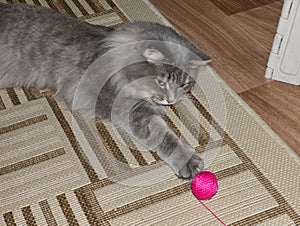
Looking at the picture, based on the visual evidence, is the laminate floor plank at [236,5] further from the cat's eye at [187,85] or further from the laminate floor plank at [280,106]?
the cat's eye at [187,85]

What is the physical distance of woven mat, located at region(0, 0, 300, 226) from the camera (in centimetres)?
131

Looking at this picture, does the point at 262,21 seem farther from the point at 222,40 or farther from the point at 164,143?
the point at 164,143

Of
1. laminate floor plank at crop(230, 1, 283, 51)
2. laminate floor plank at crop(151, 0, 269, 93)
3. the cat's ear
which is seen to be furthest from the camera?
laminate floor plank at crop(230, 1, 283, 51)

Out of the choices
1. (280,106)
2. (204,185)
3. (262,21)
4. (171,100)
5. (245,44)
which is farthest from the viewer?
(262,21)

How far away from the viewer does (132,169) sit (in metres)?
1.41

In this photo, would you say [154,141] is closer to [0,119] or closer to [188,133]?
[188,133]

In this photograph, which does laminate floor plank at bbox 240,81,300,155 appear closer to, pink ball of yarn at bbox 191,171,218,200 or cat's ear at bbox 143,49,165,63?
pink ball of yarn at bbox 191,171,218,200

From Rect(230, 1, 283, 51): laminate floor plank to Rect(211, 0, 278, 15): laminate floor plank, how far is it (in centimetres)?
2

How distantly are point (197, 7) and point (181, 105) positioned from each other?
63 cm

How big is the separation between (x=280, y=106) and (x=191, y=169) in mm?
478

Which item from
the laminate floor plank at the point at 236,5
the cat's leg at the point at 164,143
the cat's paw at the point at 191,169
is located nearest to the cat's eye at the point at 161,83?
the cat's leg at the point at 164,143

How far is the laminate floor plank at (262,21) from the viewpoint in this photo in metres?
1.92

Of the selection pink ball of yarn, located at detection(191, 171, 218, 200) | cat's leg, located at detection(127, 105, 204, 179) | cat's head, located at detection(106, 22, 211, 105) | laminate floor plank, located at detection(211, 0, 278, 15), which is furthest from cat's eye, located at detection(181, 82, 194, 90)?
laminate floor plank, located at detection(211, 0, 278, 15)

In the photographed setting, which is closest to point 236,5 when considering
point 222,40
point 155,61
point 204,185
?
point 222,40
